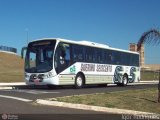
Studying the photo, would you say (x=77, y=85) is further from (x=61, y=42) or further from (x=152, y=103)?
(x=152, y=103)

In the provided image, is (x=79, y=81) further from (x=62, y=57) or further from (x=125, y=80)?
(x=125, y=80)

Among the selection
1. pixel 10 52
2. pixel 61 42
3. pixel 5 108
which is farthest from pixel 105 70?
pixel 10 52

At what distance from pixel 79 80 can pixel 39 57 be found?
3355 millimetres

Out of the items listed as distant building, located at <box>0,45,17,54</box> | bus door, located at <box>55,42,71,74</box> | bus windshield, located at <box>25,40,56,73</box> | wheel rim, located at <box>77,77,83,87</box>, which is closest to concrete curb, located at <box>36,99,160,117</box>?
bus door, located at <box>55,42,71,74</box>

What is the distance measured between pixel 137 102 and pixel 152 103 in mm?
599

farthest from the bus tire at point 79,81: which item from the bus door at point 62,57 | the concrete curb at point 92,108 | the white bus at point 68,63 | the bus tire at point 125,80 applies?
the concrete curb at point 92,108

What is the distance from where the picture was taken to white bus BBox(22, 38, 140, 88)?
26453 millimetres

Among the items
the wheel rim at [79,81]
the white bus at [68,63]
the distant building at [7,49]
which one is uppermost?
the distant building at [7,49]

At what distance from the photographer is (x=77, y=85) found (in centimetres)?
2834

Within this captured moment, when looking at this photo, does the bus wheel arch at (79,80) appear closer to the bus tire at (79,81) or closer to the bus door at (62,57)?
the bus tire at (79,81)

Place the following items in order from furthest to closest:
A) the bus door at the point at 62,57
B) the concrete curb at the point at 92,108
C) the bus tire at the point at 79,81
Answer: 1. the bus tire at the point at 79,81
2. the bus door at the point at 62,57
3. the concrete curb at the point at 92,108

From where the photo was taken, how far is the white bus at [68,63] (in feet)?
86.8

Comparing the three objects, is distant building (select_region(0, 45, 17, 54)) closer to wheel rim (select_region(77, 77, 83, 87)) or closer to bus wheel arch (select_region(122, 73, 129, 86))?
bus wheel arch (select_region(122, 73, 129, 86))

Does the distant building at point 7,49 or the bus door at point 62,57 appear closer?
the bus door at point 62,57
